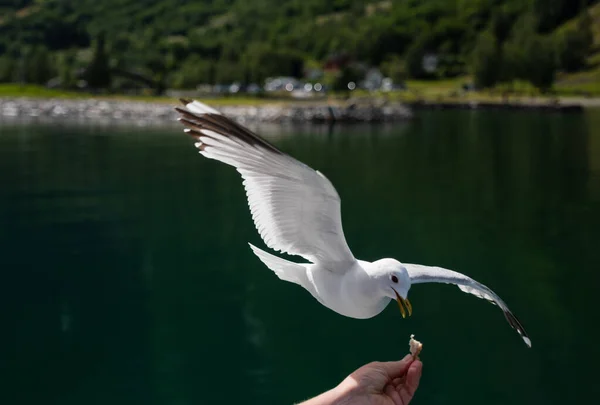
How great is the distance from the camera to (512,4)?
14150 cm

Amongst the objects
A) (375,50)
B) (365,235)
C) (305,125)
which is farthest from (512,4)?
(365,235)

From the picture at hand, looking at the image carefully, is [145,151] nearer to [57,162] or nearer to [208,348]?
[57,162]

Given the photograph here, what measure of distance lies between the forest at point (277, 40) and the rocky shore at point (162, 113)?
72.8 feet

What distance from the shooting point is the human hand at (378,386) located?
3.84 m

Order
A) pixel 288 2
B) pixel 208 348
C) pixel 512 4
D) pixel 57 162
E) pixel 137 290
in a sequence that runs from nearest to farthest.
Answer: pixel 208 348, pixel 137 290, pixel 57 162, pixel 512 4, pixel 288 2

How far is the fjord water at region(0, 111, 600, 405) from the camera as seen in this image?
1184 centimetres

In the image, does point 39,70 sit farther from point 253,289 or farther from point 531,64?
point 253,289

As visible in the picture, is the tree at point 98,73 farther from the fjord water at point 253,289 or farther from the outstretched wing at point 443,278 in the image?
the outstretched wing at point 443,278

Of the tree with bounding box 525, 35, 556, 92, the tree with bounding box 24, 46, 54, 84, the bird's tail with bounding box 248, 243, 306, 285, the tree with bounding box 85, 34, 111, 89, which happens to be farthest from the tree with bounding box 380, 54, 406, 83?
the bird's tail with bounding box 248, 243, 306, 285

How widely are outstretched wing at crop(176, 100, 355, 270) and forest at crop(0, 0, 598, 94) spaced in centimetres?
8713

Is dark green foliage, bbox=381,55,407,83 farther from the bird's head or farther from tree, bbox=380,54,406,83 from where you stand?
the bird's head

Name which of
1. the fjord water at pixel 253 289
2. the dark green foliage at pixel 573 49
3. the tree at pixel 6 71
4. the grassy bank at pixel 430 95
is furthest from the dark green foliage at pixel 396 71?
the fjord water at pixel 253 289

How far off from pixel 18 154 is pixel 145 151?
216 inches

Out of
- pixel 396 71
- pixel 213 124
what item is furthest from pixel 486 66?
pixel 213 124
